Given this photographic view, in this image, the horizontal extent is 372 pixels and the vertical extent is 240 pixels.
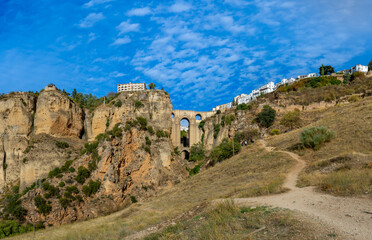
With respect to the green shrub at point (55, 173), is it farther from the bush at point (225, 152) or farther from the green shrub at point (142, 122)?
the bush at point (225, 152)

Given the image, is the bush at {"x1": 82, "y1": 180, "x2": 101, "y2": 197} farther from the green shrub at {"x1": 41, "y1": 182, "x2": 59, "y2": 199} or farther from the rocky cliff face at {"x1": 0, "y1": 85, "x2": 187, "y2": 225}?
the green shrub at {"x1": 41, "y1": 182, "x2": 59, "y2": 199}

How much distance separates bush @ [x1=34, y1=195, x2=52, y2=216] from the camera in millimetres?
20016

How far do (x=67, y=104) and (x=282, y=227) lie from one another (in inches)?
1037

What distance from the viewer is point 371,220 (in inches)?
223

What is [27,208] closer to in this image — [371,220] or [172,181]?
[172,181]

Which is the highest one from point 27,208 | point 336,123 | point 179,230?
point 336,123

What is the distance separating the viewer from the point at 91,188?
74.2ft

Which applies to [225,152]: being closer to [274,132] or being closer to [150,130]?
[274,132]

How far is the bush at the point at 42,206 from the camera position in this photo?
65.7 ft

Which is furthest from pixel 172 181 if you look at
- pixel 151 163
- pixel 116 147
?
pixel 116 147

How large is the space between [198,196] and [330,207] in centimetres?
804

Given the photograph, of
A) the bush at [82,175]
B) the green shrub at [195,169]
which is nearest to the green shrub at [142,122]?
the bush at [82,175]

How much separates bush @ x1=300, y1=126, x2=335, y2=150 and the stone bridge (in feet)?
67.7

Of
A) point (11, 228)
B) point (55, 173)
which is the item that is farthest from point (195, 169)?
point (11, 228)
